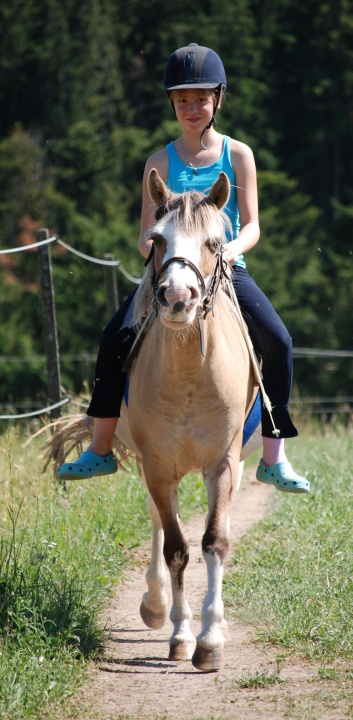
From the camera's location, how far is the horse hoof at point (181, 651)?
5047mm

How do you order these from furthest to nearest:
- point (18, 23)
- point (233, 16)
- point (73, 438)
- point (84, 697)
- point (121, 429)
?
point (233, 16)
point (18, 23)
point (73, 438)
point (121, 429)
point (84, 697)

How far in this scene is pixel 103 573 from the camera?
5.95 meters

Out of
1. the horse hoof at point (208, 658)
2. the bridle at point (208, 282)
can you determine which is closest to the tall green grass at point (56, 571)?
the horse hoof at point (208, 658)

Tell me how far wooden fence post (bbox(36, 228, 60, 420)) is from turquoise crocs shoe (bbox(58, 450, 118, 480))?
7.87 feet

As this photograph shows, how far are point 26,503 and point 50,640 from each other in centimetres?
214

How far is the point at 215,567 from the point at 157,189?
1.72 m

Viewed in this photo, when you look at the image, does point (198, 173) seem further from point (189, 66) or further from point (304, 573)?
point (304, 573)

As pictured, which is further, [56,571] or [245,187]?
[56,571]

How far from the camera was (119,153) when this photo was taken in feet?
155

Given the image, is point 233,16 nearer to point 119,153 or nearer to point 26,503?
point 119,153

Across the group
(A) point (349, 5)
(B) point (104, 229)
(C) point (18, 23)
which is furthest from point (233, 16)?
(B) point (104, 229)

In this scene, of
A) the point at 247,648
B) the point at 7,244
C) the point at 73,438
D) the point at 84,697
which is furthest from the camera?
the point at 7,244

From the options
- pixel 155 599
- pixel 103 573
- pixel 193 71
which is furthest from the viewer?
pixel 103 573

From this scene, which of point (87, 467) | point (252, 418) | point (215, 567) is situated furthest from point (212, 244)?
point (87, 467)
